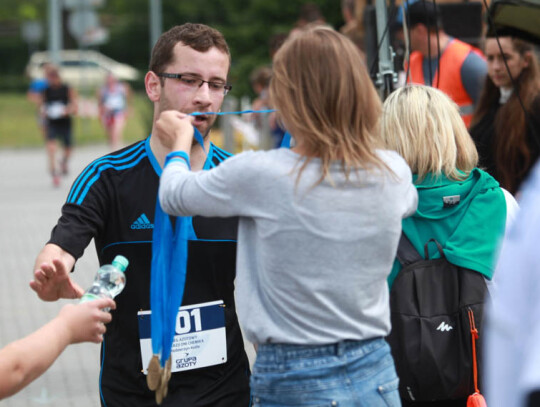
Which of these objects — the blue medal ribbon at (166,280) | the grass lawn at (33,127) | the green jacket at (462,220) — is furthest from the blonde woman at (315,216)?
the grass lawn at (33,127)

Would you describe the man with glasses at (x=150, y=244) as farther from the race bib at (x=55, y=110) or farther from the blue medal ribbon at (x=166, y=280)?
the race bib at (x=55, y=110)

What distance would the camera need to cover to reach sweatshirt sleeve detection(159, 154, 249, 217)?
7.17 feet

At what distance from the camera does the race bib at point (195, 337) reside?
2811 mm

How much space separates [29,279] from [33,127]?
2650cm

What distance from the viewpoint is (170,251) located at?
8.52 feet

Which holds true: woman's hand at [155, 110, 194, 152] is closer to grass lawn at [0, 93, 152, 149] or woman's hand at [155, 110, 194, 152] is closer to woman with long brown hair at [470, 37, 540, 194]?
woman with long brown hair at [470, 37, 540, 194]

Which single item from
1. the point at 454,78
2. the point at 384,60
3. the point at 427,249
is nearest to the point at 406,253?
the point at 427,249

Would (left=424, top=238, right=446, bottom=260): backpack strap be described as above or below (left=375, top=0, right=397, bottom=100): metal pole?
below

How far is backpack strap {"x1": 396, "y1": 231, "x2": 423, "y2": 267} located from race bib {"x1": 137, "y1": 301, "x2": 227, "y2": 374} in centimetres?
65

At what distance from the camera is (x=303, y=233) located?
2172 mm

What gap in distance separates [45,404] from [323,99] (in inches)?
157

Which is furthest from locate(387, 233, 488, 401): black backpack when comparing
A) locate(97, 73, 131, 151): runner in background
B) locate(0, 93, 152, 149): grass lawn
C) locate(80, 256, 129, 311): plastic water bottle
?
locate(97, 73, 131, 151): runner in background

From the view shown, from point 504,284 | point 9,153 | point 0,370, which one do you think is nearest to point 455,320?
point 0,370

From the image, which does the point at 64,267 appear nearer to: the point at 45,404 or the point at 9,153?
the point at 45,404
